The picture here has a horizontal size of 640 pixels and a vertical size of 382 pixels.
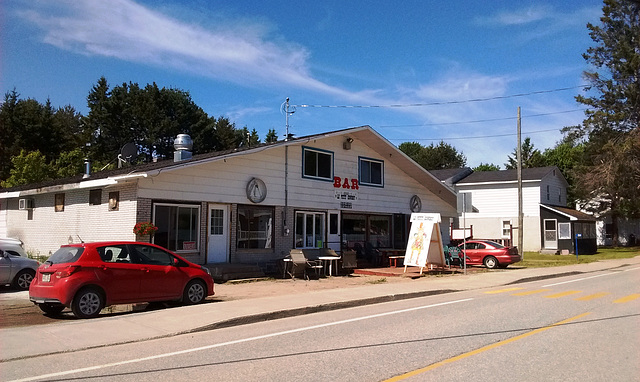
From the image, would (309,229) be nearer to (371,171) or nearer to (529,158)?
(371,171)

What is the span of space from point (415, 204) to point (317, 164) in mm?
7331

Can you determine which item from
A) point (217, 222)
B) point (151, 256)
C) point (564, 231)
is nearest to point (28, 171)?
point (217, 222)

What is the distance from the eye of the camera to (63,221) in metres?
20.0

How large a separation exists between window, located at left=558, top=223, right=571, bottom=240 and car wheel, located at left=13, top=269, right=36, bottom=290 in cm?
3684

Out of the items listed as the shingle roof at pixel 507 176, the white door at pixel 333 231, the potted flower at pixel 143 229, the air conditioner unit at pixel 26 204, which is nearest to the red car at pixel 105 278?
the potted flower at pixel 143 229

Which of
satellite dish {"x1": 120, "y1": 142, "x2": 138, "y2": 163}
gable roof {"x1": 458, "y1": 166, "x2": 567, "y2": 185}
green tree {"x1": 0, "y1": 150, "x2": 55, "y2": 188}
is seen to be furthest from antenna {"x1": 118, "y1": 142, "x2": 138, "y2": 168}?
gable roof {"x1": 458, "y1": 166, "x2": 567, "y2": 185}

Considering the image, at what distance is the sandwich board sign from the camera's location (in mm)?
20781

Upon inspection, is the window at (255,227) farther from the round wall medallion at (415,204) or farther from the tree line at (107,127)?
the tree line at (107,127)

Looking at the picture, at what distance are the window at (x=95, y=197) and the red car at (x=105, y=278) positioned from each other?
7.14 m

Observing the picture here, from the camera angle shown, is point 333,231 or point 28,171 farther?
point 28,171

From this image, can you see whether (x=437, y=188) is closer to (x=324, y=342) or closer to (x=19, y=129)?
(x=324, y=342)

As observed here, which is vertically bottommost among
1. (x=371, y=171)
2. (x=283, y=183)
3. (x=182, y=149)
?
(x=283, y=183)

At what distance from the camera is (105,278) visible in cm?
1091

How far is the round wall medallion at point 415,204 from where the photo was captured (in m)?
27.4
